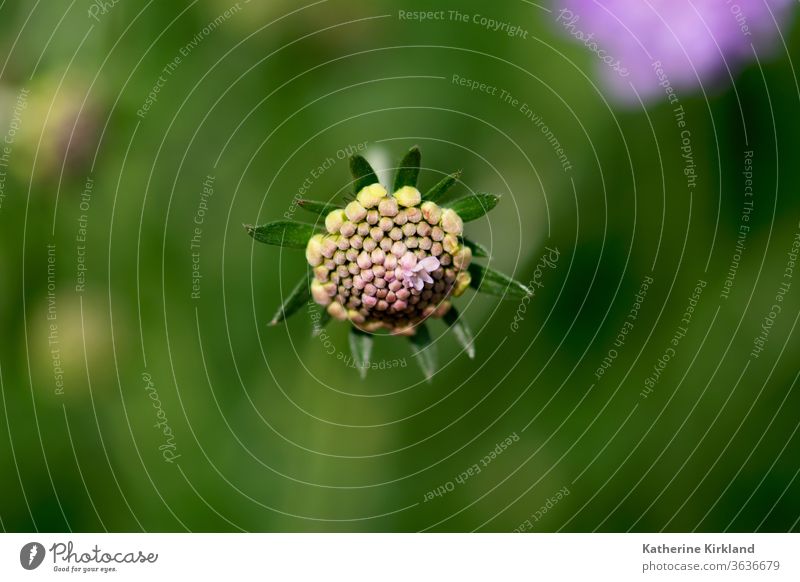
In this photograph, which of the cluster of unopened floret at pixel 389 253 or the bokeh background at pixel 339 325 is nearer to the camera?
the cluster of unopened floret at pixel 389 253

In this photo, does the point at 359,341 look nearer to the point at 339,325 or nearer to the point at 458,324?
the point at 458,324

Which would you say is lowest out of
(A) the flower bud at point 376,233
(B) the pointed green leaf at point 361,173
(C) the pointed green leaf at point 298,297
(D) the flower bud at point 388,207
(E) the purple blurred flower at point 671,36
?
(C) the pointed green leaf at point 298,297

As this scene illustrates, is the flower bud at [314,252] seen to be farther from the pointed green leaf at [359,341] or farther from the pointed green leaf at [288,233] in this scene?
the pointed green leaf at [359,341]
